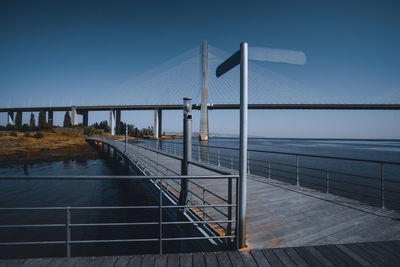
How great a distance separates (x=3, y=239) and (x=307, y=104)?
42529 millimetres

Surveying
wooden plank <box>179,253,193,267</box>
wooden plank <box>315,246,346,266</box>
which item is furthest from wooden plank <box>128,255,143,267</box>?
wooden plank <box>315,246,346,266</box>

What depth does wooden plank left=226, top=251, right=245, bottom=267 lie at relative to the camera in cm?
228

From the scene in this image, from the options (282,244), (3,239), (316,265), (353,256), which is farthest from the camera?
(3,239)

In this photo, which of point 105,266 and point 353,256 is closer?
point 105,266

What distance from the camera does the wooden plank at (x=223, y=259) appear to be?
2.29 meters

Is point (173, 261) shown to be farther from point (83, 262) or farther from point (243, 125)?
point (243, 125)

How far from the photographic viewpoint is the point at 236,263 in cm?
230

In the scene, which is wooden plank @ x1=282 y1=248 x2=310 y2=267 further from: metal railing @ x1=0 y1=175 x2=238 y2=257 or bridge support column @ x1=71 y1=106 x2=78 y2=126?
bridge support column @ x1=71 y1=106 x2=78 y2=126

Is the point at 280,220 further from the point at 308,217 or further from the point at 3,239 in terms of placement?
the point at 3,239

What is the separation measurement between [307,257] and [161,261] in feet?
5.62

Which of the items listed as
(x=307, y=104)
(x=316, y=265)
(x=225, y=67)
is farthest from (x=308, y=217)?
(x=307, y=104)

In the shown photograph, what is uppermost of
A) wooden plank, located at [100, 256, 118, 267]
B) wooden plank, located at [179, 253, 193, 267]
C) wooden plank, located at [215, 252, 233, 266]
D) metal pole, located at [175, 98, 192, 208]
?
metal pole, located at [175, 98, 192, 208]

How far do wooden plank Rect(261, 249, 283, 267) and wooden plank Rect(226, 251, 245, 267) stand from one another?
326 mm

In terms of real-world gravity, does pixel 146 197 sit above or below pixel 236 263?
below
